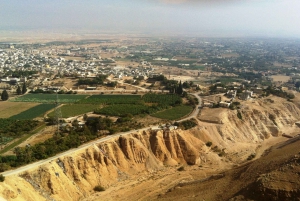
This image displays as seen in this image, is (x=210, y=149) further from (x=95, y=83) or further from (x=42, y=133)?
(x=95, y=83)

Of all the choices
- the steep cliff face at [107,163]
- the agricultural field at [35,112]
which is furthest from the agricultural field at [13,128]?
the steep cliff face at [107,163]

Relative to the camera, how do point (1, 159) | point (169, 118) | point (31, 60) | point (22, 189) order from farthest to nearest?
point (31, 60) < point (169, 118) < point (1, 159) < point (22, 189)

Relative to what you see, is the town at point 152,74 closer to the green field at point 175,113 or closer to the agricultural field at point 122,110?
the green field at point 175,113

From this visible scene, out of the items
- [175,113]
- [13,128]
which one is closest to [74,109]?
[13,128]

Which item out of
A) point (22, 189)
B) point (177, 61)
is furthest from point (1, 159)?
point (177, 61)

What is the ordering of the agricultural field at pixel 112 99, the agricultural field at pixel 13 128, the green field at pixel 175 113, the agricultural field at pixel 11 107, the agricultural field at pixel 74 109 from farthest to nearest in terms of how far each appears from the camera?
1. the agricultural field at pixel 112 99
2. the agricultural field at pixel 11 107
3. the agricultural field at pixel 74 109
4. the green field at pixel 175 113
5. the agricultural field at pixel 13 128

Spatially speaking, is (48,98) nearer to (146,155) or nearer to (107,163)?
(146,155)
